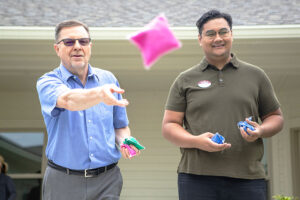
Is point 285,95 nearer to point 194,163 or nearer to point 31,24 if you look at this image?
point 31,24

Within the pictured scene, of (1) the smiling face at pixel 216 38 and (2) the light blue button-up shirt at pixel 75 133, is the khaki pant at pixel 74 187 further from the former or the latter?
(1) the smiling face at pixel 216 38

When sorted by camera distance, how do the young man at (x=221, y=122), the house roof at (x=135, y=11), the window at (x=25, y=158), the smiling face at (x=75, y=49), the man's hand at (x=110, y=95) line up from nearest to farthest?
the man's hand at (x=110, y=95) → the smiling face at (x=75, y=49) → the young man at (x=221, y=122) → the house roof at (x=135, y=11) → the window at (x=25, y=158)

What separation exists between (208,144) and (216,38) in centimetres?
62

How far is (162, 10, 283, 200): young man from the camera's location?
2.68 meters

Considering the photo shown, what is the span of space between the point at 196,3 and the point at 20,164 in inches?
149

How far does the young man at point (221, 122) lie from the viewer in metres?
2.68

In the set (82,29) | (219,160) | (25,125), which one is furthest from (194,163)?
(25,125)

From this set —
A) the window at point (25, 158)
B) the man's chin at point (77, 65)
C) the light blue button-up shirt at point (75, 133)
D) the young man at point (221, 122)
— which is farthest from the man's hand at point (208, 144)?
the window at point (25, 158)

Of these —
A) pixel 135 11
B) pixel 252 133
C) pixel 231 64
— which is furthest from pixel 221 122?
pixel 135 11

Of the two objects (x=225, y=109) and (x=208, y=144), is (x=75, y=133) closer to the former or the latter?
(x=208, y=144)

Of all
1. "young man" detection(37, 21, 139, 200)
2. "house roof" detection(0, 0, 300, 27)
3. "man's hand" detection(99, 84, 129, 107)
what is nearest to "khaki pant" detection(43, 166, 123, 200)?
"young man" detection(37, 21, 139, 200)

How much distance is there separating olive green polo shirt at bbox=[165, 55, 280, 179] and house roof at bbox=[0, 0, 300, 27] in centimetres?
306

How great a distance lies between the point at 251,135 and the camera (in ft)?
8.47

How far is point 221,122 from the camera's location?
271cm
